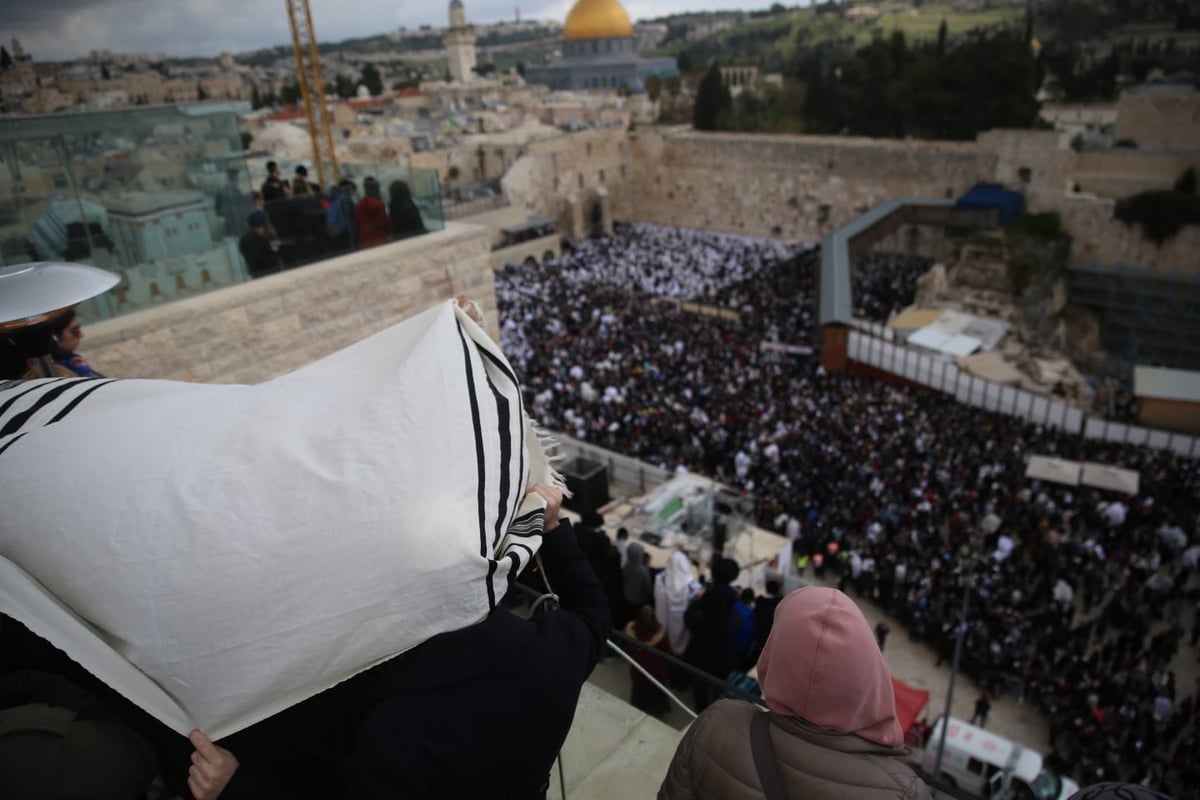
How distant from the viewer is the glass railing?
4328 millimetres

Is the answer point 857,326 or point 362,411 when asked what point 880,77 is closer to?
point 857,326

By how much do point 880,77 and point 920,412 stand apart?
64.3 feet

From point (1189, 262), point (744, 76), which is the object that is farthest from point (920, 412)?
point (744, 76)

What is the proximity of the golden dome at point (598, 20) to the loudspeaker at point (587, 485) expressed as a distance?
4773 cm

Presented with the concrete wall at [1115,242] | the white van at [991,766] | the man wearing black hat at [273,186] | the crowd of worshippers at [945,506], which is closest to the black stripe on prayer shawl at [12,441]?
the man wearing black hat at [273,186]

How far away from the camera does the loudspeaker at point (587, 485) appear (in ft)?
26.2

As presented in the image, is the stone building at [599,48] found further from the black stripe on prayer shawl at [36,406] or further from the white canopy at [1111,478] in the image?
the black stripe on prayer shawl at [36,406]

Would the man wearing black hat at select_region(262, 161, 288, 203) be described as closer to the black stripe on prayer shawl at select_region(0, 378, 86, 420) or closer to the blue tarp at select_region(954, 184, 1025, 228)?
the black stripe on prayer shawl at select_region(0, 378, 86, 420)

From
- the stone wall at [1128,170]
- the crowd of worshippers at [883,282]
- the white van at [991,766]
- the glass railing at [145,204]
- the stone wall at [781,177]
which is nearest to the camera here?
the glass railing at [145,204]

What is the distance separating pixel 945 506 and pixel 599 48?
47.3 metres

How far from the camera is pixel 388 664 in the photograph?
126cm

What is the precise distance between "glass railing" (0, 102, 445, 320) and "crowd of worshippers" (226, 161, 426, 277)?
0.03 feet

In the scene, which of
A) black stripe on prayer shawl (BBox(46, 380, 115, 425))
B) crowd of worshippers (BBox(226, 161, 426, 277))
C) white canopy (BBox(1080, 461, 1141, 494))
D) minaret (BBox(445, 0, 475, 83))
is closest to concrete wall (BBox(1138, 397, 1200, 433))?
white canopy (BBox(1080, 461, 1141, 494))

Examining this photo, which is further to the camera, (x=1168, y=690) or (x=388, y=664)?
(x=1168, y=690)
